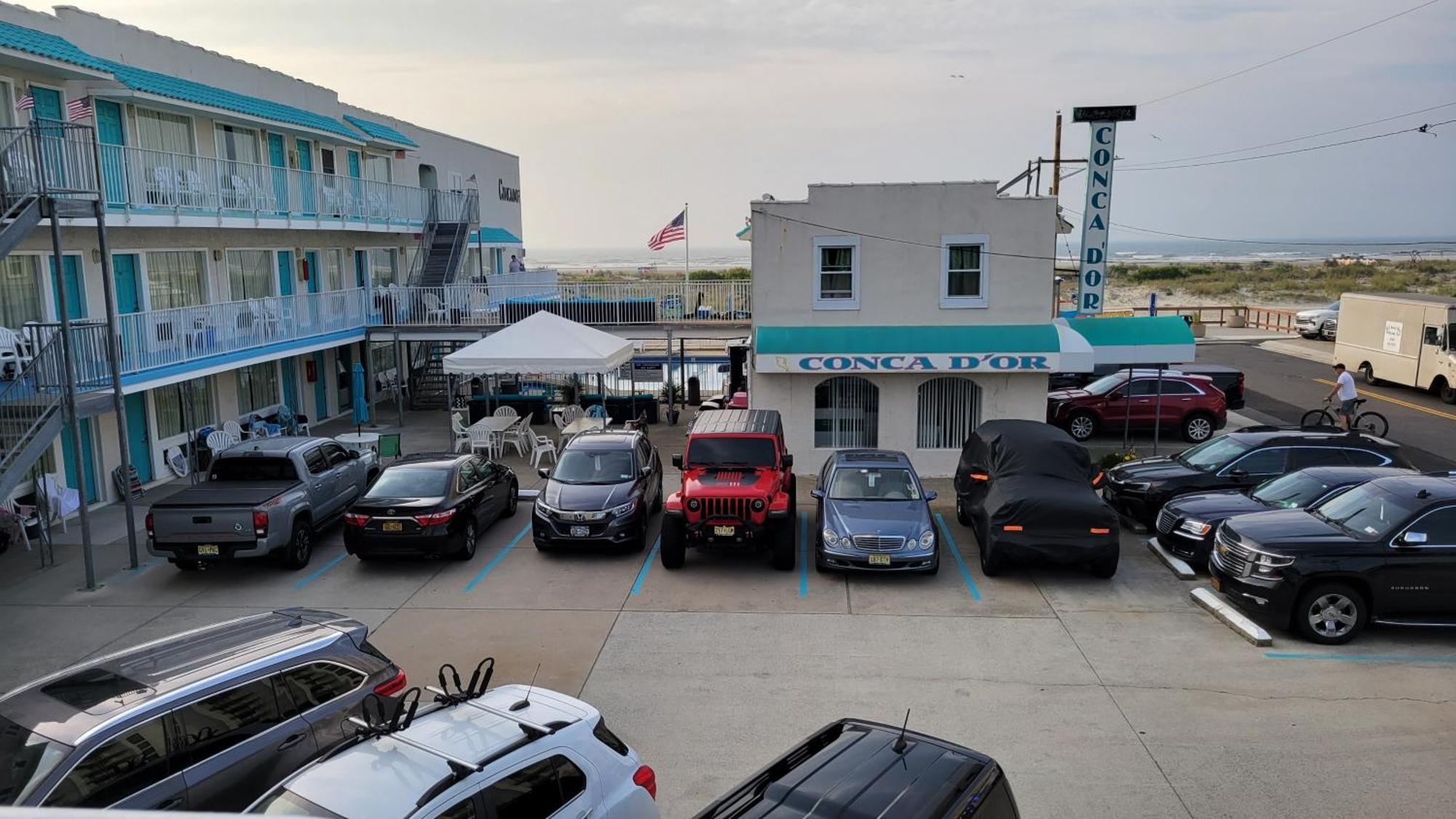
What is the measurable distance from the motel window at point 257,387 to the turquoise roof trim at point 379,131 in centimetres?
780

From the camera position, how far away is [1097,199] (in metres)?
20.6

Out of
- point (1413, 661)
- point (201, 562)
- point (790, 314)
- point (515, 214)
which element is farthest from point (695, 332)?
point (515, 214)

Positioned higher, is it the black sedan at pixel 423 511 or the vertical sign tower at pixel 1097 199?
the vertical sign tower at pixel 1097 199

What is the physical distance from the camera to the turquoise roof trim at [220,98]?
1748cm

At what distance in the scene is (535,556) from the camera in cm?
1423

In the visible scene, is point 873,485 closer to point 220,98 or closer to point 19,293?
point 19,293

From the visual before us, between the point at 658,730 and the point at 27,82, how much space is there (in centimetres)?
1528

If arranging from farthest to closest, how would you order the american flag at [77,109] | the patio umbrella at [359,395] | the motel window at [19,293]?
1. the patio umbrella at [359,395]
2. the american flag at [77,109]
3. the motel window at [19,293]

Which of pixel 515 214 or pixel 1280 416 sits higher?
pixel 515 214

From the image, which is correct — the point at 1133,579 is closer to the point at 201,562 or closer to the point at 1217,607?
the point at 1217,607

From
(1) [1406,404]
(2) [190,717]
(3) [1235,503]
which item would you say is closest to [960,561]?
(3) [1235,503]

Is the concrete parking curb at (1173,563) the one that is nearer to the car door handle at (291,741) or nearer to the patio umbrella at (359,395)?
the car door handle at (291,741)

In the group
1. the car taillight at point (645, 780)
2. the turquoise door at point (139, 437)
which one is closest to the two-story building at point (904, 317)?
the turquoise door at point (139, 437)

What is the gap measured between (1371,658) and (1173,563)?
3172 mm
